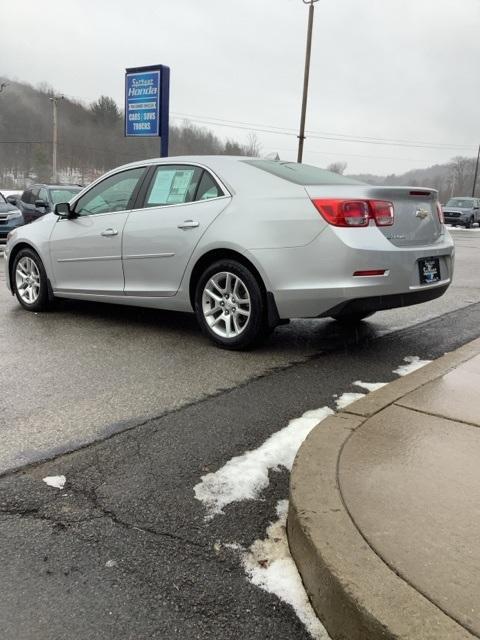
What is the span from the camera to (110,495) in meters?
2.62

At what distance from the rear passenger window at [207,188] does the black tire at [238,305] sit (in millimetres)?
594

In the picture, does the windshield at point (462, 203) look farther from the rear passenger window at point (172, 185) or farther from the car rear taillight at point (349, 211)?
the car rear taillight at point (349, 211)

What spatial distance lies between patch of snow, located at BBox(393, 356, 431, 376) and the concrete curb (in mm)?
1944

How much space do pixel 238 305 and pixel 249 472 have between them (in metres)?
2.23

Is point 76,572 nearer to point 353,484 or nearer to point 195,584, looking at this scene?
point 195,584

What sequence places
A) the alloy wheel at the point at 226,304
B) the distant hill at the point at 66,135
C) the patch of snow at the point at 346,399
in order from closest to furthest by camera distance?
the patch of snow at the point at 346,399
the alloy wheel at the point at 226,304
the distant hill at the point at 66,135

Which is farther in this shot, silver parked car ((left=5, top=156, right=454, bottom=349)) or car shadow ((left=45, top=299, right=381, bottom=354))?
car shadow ((left=45, top=299, right=381, bottom=354))

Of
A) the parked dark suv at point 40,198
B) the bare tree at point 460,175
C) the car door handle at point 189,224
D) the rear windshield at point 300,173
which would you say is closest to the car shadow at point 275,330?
the car door handle at point 189,224

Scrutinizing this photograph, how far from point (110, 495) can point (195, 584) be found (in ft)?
2.42

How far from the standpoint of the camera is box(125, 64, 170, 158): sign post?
1364 centimetres

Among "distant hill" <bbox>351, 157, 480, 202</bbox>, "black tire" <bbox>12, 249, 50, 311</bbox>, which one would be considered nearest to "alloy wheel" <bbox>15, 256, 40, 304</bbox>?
"black tire" <bbox>12, 249, 50, 311</bbox>

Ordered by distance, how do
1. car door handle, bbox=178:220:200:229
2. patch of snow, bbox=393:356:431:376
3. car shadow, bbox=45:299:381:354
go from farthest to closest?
car shadow, bbox=45:299:381:354, car door handle, bbox=178:220:200:229, patch of snow, bbox=393:356:431:376

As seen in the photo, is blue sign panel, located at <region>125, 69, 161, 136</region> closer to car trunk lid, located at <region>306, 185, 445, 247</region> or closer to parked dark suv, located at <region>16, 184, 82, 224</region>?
parked dark suv, located at <region>16, 184, 82, 224</region>

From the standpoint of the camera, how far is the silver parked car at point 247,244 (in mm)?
4383
